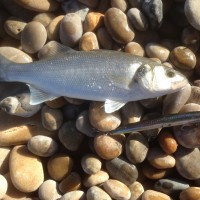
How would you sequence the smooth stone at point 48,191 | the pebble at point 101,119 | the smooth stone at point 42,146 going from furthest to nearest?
the smooth stone at point 42,146
the smooth stone at point 48,191
the pebble at point 101,119

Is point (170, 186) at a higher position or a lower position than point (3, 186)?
higher

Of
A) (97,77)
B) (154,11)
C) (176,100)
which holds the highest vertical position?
(154,11)

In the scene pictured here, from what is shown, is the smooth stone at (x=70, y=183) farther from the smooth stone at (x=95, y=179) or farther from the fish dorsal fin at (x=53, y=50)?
the fish dorsal fin at (x=53, y=50)

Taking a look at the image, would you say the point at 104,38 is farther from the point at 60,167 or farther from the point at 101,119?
the point at 60,167

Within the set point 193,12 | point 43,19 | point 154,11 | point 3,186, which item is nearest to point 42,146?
point 3,186

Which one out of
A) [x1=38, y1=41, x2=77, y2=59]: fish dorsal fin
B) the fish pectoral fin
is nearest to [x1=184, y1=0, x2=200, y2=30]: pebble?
the fish pectoral fin

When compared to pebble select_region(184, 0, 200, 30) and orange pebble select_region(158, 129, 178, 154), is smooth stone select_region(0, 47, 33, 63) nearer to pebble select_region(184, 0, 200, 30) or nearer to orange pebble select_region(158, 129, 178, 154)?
orange pebble select_region(158, 129, 178, 154)

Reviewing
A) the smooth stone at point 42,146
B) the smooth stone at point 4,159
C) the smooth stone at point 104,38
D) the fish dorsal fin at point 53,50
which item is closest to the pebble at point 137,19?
the smooth stone at point 104,38

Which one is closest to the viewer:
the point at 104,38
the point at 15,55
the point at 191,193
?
the point at 191,193
